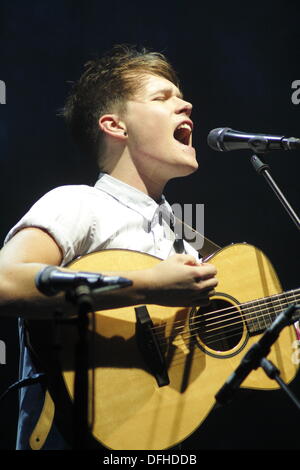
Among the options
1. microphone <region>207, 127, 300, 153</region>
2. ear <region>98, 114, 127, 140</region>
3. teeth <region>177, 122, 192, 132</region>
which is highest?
microphone <region>207, 127, 300, 153</region>

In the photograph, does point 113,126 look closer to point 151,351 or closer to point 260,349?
point 151,351

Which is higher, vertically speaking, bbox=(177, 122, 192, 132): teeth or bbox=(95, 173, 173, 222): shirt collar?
bbox=(177, 122, 192, 132): teeth

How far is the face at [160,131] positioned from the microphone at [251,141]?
7.8 inches

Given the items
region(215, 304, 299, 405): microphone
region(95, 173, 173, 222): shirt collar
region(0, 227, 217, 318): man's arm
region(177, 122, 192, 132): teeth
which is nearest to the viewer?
region(215, 304, 299, 405): microphone

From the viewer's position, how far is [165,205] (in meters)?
2.71

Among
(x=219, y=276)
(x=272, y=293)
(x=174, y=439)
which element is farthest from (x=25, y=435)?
(x=272, y=293)

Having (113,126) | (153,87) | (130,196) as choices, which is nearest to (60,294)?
(130,196)

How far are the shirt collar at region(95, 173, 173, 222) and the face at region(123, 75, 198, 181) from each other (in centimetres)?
14

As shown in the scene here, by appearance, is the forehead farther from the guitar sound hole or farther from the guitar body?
the guitar sound hole

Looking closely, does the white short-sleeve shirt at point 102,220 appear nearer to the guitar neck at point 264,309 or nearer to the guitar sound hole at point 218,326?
the guitar sound hole at point 218,326

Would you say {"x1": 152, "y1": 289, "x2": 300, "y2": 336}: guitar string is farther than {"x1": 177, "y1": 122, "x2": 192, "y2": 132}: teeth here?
No

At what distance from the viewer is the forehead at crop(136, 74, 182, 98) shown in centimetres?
269

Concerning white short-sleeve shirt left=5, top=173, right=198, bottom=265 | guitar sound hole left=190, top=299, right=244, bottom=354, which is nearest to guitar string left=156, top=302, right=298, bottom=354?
guitar sound hole left=190, top=299, right=244, bottom=354

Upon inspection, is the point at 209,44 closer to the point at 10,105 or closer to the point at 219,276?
the point at 10,105
